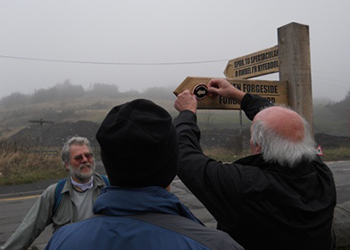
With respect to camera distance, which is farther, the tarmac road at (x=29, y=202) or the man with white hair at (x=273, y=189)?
the tarmac road at (x=29, y=202)

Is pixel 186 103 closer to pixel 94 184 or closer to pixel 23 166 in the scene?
pixel 94 184

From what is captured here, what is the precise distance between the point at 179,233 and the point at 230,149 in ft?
73.6

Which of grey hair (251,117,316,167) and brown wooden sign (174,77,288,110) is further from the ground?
brown wooden sign (174,77,288,110)

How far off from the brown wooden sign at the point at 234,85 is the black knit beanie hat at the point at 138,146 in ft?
3.90

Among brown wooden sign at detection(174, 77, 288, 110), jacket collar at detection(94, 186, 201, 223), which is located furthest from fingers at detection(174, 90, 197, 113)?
jacket collar at detection(94, 186, 201, 223)

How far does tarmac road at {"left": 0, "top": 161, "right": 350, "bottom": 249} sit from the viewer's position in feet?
19.2

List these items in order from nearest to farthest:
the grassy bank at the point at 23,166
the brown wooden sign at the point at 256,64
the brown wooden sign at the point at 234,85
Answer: the brown wooden sign at the point at 234,85 < the brown wooden sign at the point at 256,64 < the grassy bank at the point at 23,166

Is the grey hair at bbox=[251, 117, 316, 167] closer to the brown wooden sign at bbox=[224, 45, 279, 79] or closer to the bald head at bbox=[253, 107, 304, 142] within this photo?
the bald head at bbox=[253, 107, 304, 142]

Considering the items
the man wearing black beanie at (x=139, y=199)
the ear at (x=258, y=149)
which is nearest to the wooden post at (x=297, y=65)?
the ear at (x=258, y=149)

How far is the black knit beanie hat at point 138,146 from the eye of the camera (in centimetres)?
94

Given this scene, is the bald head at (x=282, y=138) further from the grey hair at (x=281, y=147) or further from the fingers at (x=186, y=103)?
the fingers at (x=186, y=103)

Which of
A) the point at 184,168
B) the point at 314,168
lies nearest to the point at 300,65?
the point at 314,168

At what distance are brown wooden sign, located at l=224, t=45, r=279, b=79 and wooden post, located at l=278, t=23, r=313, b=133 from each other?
0.13 metres

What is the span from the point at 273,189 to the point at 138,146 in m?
0.72
